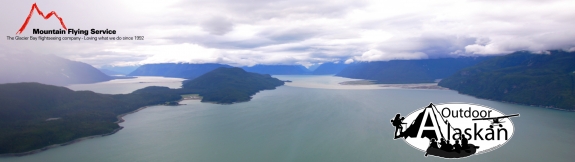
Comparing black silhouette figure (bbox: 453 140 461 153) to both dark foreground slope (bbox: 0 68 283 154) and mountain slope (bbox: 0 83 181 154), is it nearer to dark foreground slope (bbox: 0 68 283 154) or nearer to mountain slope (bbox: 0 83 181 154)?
dark foreground slope (bbox: 0 68 283 154)

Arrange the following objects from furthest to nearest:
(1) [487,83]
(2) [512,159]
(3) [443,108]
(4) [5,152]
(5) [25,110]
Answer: (1) [487,83], (5) [25,110], (4) [5,152], (2) [512,159], (3) [443,108]

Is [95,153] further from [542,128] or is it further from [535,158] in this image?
[542,128]

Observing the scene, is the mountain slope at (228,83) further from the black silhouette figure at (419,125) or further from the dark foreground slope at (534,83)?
the black silhouette figure at (419,125)

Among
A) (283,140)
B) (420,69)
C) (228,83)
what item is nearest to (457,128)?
(283,140)

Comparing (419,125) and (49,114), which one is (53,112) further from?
(419,125)

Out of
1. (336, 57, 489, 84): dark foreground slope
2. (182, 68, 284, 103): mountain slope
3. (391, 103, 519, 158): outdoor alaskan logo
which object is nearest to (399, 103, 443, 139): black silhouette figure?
(391, 103, 519, 158): outdoor alaskan logo

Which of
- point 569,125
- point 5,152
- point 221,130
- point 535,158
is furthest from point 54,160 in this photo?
point 569,125
